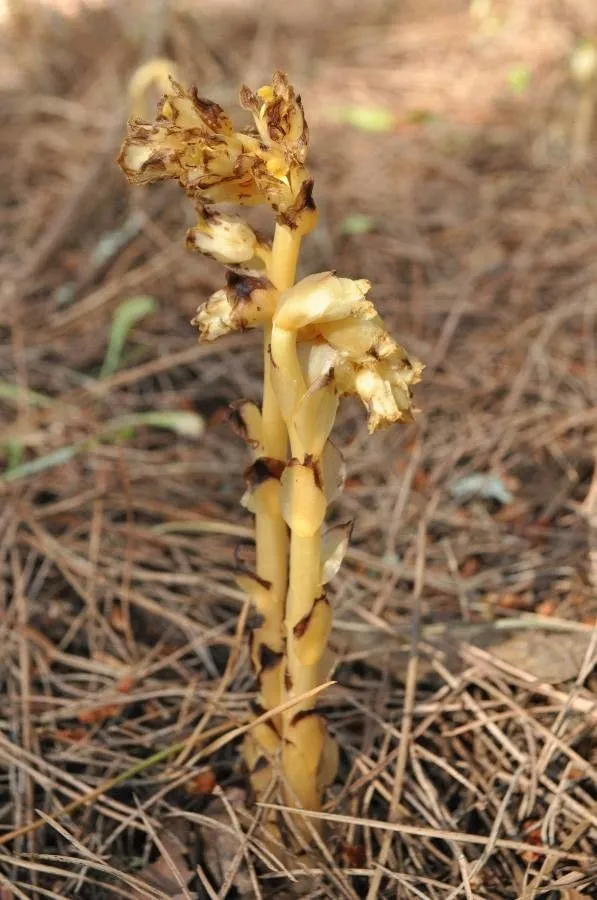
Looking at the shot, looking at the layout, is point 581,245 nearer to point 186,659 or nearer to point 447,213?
point 447,213

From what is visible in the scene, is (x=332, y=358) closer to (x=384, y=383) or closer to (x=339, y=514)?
(x=384, y=383)

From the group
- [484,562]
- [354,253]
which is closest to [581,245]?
[354,253]

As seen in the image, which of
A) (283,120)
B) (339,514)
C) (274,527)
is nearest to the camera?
(283,120)

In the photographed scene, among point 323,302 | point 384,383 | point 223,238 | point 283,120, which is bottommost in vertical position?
point 384,383

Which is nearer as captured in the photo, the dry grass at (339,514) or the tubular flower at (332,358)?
the tubular flower at (332,358)

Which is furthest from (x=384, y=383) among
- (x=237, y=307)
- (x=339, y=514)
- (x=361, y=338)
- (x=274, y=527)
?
(x=339, y=514)

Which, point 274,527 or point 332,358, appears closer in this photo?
point 332,358

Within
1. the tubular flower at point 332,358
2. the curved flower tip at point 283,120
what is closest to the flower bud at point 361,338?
the tubular flower at point 332,358

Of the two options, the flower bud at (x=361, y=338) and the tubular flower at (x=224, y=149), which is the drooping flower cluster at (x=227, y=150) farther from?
the flower bud at (x=361, y=338)
